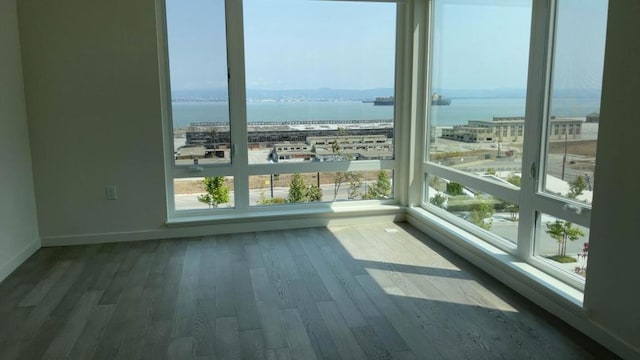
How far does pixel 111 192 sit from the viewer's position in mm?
4660

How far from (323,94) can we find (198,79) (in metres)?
1.28

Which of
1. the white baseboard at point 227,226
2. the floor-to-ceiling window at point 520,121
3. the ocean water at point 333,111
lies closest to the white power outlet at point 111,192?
the white baseboard at point 227,226

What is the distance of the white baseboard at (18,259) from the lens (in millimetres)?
3796

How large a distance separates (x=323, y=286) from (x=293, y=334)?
757 mm

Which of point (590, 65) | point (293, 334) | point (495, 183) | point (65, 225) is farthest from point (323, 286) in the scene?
point (65, 225)

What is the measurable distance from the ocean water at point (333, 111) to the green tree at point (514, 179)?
46cm

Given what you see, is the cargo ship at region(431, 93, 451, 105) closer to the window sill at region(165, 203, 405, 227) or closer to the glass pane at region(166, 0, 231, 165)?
the window sill at region(165, 203, 405, 227)

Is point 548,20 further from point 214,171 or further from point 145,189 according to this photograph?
point 145,189

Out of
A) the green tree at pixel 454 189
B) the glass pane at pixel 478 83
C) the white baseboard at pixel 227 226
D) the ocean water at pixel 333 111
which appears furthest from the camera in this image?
the white baseboard at pixel 227 226

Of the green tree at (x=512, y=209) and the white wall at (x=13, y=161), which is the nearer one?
the green tree at (x=512, y=209)

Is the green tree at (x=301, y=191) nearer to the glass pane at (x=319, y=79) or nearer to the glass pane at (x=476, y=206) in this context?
the glass pane at (x=319, y=79)

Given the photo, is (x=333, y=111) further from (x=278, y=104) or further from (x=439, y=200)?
(x=439, y=200)

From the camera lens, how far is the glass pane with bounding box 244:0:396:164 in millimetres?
4969

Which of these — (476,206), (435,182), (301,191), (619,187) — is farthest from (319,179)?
(619,187)
